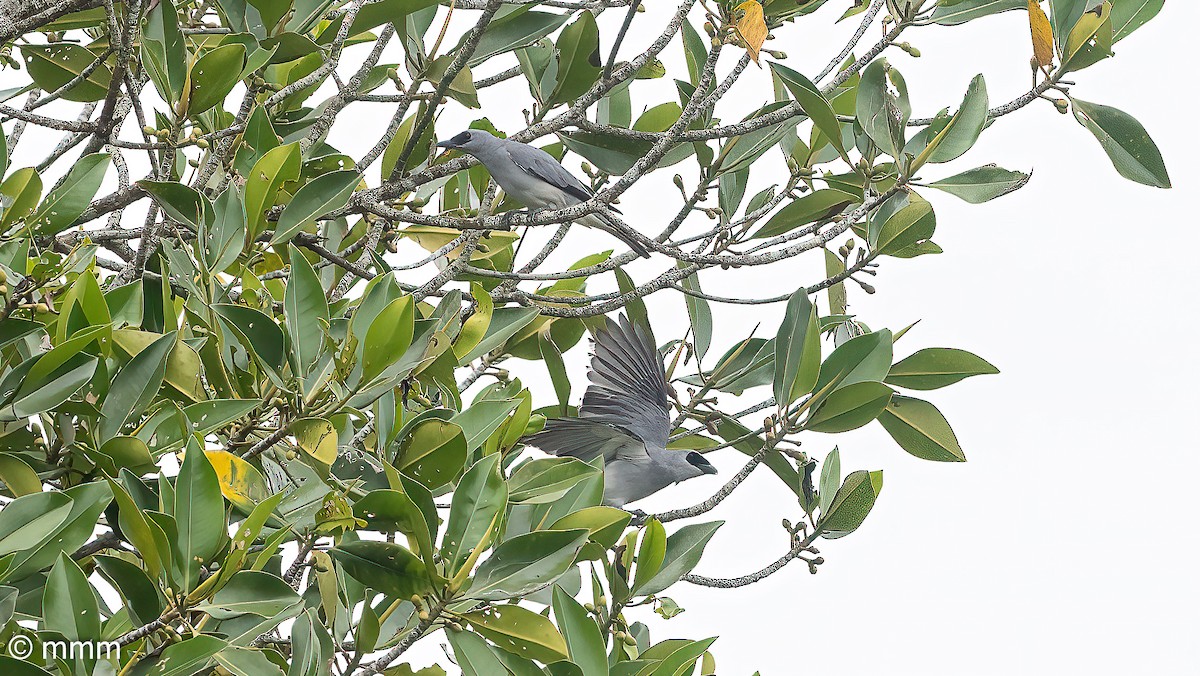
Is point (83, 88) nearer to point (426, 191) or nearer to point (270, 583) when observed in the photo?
point (426, 191)

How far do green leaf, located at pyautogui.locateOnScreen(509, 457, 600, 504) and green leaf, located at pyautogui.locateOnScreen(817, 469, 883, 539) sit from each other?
878mm

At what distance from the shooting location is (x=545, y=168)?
380 centimetres

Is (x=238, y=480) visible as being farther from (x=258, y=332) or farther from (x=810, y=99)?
(x=810, y=99)

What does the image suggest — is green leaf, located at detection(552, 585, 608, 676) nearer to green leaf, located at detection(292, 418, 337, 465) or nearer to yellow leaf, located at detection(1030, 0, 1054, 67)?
green leaf, located at detection(292, 418, 337, 465)

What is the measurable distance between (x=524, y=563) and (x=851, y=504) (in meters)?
1.29

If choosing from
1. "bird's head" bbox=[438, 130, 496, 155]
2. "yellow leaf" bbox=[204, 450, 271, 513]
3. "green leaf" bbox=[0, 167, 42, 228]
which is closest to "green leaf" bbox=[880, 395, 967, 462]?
"bird's head" bbox=[438, 130, 496, 155]

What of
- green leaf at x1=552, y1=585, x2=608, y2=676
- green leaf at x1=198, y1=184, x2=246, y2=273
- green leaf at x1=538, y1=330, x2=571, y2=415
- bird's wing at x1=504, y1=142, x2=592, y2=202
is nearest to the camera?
green leaf at x1=552, y1=585, x2=608, y2=676

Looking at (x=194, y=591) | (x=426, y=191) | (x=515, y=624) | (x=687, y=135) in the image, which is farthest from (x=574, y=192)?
(x=194, y=591)

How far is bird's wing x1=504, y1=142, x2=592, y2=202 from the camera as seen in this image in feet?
10.7

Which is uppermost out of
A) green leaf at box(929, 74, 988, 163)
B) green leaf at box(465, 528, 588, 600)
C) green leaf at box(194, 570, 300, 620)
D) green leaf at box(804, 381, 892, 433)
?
green leaf at box(929, 74, 988, 163)

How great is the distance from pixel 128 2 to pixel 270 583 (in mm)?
1368

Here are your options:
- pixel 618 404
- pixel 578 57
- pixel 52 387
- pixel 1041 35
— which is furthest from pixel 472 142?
pixel 52 387

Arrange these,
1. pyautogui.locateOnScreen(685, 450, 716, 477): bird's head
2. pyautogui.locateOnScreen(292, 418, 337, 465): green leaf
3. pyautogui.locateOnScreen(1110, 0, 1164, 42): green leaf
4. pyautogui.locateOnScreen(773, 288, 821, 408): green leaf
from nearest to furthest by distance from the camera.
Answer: pyautogui.locateOnScreen(292, 418, 337, 465): green leaf → pyautogui.locateOnScreen(773, 288, 821, 408): green leaf → pyautogui.locateOnScreen(1110, 0, 1164, 42): green leaf → pyautogui.locateOnScreen(685, 450, 716, 477): bird's head

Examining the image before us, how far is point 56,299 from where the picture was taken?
2.27 m
